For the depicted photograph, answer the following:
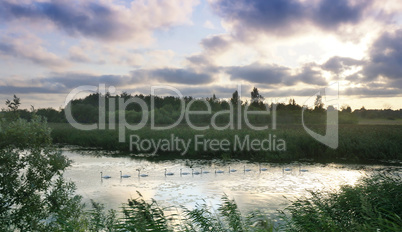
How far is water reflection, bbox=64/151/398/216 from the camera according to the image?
35.8 feet

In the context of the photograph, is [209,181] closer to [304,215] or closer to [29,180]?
[304,215]

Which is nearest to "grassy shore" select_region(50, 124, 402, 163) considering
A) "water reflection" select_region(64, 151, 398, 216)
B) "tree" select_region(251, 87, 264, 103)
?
"water reflection" select_region(64, 151, 398, 216)

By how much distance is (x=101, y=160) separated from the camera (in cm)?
2014

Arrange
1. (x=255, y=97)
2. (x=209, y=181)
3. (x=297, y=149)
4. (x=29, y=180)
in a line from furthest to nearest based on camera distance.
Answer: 1. (x=255, y=97)
2. (x=297, y=149)
3. (x=209, y=181)
4. (x=29, y=180)

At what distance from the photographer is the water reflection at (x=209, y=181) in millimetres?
10898

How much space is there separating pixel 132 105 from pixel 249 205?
173ft

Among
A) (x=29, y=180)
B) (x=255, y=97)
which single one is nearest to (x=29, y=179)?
(x=29, y=180)

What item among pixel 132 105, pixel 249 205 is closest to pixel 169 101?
pixel 132 105

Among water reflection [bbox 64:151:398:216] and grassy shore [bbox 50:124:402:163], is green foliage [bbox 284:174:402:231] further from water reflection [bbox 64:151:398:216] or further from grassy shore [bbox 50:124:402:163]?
grassy shore [bbox 50:124:402:163]

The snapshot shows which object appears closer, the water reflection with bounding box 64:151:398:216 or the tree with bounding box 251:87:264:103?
the water reflection with bounding box 64:151:398:216

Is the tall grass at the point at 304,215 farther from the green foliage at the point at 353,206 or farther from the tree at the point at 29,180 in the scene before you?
the tree at the point at 29,180

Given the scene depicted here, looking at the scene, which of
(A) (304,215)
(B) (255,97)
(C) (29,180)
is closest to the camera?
(A) (304,215)

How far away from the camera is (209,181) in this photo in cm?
1381

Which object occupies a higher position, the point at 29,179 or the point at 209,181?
the point at 29,179
